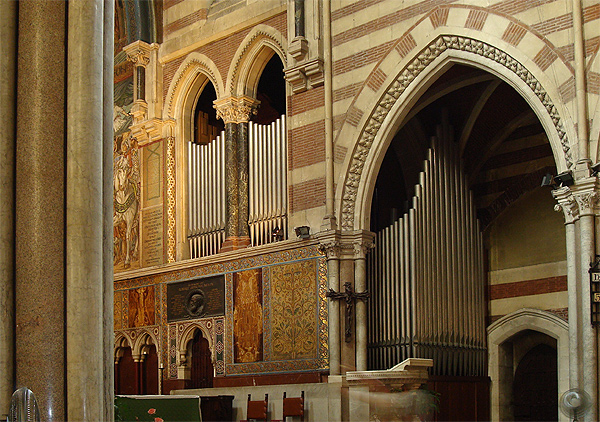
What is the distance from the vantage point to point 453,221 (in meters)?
13.5

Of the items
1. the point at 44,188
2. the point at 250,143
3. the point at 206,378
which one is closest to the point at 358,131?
the point at 250,143

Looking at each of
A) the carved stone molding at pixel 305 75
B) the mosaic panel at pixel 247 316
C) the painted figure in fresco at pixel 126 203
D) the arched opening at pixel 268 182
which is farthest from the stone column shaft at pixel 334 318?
the painted figure in fresco at pixel 126 203

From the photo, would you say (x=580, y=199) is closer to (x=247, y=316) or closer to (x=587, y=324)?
(x=587, y=324)

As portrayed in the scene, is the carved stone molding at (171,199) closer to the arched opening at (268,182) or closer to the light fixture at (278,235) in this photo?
the arched opening at (268,182)

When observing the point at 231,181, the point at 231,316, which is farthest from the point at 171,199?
the point at 231,316

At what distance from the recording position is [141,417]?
10.9m

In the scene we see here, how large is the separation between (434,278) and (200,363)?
4.16 metres

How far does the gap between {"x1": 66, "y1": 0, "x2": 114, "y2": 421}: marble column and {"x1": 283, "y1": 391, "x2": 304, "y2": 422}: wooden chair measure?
24.7ft

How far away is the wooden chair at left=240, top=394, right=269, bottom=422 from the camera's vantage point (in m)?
12.4

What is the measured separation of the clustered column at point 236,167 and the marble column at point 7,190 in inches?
362

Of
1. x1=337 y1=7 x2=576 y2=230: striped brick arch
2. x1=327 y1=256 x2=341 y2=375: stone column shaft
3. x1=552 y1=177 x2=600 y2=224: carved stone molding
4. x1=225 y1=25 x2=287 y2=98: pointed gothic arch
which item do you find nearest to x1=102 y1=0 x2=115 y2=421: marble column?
x1=552 y1=177 x2=600 y2=224: carved stone molding

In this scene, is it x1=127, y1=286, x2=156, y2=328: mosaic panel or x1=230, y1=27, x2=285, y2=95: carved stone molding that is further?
x1=127, y1=286, x2=156, y2=328: mosaic panel

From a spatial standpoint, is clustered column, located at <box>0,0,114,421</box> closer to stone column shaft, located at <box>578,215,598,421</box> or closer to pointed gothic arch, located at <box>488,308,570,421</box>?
stone column shaft, located at <box>578,215,598,421</box>

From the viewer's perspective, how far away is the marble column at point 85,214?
180 inches
